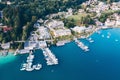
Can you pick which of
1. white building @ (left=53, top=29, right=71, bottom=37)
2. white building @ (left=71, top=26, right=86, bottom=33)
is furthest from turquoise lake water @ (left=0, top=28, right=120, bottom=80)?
white building @ (left=71, top=26, right=86, bottom=33)

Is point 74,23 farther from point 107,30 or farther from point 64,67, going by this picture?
point 64,67

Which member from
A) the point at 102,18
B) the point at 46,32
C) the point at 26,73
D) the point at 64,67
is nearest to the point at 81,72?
the point at 64,67

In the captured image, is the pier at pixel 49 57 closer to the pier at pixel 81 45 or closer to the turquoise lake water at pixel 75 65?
the turquoise lake water at pixel 75 65

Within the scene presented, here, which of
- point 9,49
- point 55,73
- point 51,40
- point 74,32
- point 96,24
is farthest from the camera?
point 96,24

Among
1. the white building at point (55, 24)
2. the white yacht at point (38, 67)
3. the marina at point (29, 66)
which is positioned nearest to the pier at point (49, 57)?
the white yacht at point (38, 67)

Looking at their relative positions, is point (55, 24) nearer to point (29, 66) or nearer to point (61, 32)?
point (61, 32)

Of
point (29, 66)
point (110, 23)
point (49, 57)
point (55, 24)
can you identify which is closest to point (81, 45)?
point (49, 57)

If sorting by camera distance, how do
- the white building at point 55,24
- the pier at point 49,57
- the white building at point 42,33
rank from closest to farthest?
the pier at point 49,57 → the white building at point 42,33 → the white building at point 55,24
